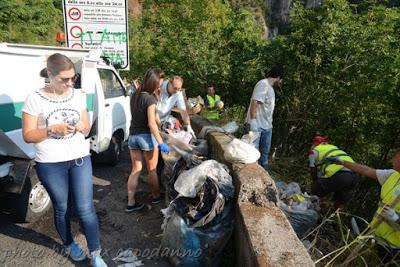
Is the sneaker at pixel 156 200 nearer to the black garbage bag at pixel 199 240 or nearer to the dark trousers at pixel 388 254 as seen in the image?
the black garbage bag at pixel 199 240

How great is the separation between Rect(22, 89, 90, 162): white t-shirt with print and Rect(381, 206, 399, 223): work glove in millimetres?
2759

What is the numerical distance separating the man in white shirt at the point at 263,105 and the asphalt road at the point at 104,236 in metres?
2.07

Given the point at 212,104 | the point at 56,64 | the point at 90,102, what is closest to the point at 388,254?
the point at 56,64

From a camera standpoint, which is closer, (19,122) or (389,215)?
(389,215)

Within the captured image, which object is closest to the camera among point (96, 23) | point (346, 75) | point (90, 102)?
point (90, 102)

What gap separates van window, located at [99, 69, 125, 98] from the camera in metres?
5.59

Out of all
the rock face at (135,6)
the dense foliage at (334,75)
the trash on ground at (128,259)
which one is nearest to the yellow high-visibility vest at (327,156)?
the dense foliage at (334,75)

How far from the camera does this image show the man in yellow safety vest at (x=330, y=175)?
4555 mm

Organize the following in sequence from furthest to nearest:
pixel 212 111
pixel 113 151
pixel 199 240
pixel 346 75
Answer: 1. pixel 212 111
2. pixel 346 75
3. pixel 113 151
4. pixel 199 240

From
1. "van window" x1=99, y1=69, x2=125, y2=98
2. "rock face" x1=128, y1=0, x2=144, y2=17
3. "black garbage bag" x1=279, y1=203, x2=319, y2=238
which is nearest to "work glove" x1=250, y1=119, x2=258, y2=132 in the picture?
"black garbage bag" x1=279, y1=203, x2=319, y2=238

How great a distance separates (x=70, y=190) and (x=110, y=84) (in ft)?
10.8

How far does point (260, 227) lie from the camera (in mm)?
2605

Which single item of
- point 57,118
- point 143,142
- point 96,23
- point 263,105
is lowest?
point 143,142

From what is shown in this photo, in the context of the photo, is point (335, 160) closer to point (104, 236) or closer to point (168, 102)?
point (168, 102)
